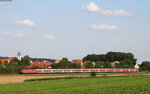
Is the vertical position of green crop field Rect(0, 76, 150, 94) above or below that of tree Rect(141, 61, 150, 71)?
below

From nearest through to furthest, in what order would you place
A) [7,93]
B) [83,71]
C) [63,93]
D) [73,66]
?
1. [63,93]
2. [7,93]
3. [83,71]
4. [73,66]

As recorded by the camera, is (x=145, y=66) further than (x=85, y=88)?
Yes

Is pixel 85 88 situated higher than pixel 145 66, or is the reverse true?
pixel 145 66

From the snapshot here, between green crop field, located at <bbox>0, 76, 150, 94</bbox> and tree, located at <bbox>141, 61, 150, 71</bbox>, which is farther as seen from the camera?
tree, located at <bbox>141, 61, 150, 71</bbox>

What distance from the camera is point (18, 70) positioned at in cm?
10275

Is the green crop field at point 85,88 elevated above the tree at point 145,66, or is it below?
below

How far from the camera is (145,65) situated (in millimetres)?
143125

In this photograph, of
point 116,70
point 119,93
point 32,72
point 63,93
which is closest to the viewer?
point 119,93

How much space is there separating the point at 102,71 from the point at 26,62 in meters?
56.7

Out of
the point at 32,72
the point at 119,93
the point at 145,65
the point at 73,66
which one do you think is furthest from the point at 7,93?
the point at 145,65

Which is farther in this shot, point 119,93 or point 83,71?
point 83,71

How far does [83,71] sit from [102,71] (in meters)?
8.13

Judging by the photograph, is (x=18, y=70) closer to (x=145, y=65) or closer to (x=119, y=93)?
(x=145, y=65)

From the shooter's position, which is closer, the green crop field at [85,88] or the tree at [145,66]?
the green crop field at [85,88]
